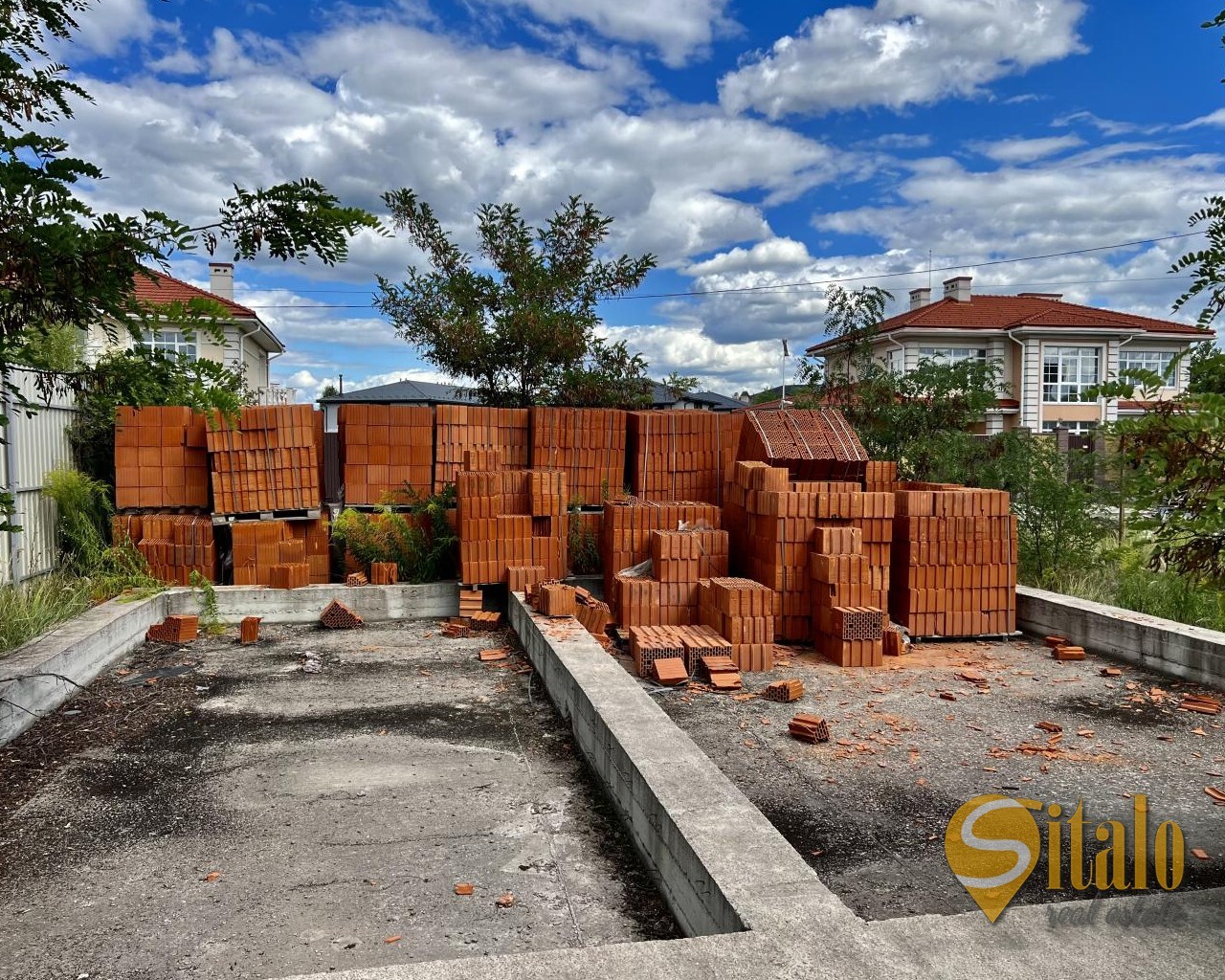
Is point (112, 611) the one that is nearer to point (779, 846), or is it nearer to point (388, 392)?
point (779, 846)

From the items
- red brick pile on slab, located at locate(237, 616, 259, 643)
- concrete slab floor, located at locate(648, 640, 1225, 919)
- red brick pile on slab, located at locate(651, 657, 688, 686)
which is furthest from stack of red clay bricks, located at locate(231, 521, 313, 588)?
concrete slab floor, located at locate(648, 640, 1225, 919)

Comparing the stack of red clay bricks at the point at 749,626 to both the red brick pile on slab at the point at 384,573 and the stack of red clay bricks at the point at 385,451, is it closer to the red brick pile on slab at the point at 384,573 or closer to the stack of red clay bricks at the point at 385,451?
the red brick pile on slab at the point at 384,573

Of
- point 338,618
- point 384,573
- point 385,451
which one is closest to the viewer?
point 338,618

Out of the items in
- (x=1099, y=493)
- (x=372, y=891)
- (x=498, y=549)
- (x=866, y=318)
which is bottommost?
(x=372, y=891)

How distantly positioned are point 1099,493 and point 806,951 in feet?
35.7

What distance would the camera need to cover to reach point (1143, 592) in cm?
1048

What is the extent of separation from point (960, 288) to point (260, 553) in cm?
3363

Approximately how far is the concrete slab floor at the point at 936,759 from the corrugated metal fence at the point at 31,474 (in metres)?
7.65

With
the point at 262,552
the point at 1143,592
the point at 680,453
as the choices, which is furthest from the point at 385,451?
the point at 1143,592

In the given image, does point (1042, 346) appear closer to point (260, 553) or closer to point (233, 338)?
point (233, 338)

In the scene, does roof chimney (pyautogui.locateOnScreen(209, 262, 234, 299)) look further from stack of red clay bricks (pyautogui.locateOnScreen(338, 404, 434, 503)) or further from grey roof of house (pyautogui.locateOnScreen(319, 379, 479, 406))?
stack of red clay bricks (pyautogui.locateOnScreen(338, 404, 434, 503))

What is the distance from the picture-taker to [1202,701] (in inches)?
295

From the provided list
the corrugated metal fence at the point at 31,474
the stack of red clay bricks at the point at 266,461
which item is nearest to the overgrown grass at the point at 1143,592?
the stack of red clay bricks at the point at 266,461

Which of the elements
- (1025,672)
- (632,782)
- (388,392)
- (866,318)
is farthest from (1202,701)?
(388,392)
